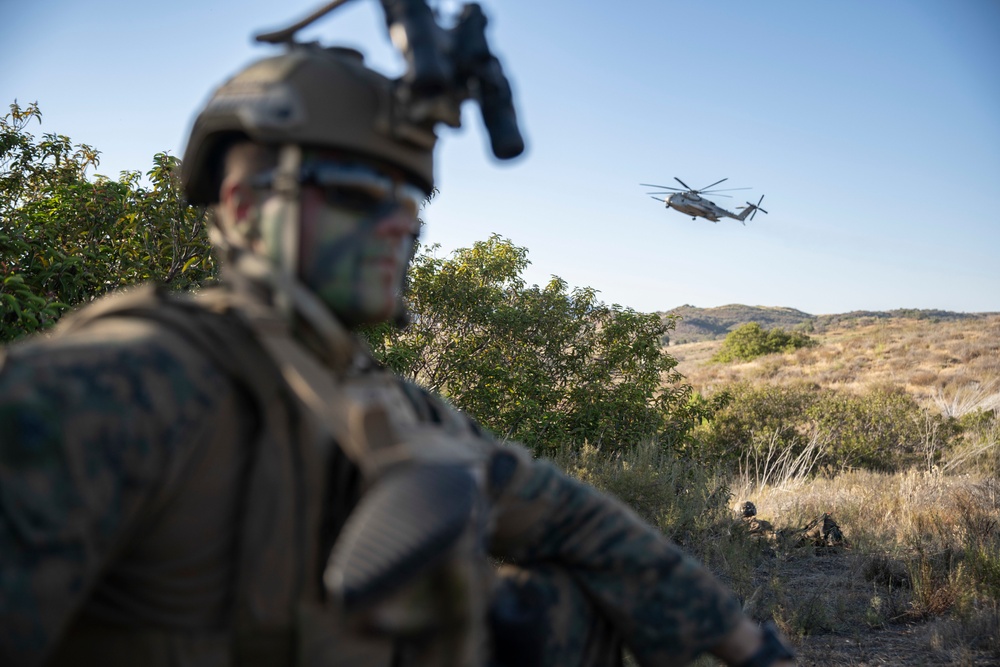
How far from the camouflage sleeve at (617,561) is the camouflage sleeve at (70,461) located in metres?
0.82

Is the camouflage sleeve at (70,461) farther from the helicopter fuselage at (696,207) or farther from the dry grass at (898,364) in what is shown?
the helicopter fuselage at (696,207)

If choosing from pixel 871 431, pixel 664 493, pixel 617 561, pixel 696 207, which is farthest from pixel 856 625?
pixel 696 207

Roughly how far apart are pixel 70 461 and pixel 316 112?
2.42ft

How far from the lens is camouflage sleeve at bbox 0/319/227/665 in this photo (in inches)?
39.3

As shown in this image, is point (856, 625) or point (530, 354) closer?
point (856, 625)

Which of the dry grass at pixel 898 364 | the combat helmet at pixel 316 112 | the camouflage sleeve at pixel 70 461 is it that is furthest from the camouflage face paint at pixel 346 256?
the dry grass at pixel 898 364

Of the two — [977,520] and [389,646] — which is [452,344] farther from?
[389,646]

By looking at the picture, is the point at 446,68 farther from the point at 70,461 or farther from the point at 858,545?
the point at 858,545

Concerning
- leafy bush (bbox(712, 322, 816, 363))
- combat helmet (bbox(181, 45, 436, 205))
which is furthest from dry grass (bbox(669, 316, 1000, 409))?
combat helmet (bbox(181, 45, 436, 205))

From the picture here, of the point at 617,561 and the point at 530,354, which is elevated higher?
the point at 530,354

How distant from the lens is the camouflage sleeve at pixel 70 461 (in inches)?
39.3

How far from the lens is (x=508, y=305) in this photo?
996cm

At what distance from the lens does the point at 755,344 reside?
32.9 meters

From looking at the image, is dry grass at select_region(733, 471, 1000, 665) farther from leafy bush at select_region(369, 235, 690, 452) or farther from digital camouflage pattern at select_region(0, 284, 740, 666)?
digital camouflage pattern at select_region(0, 284, 740, 666)
